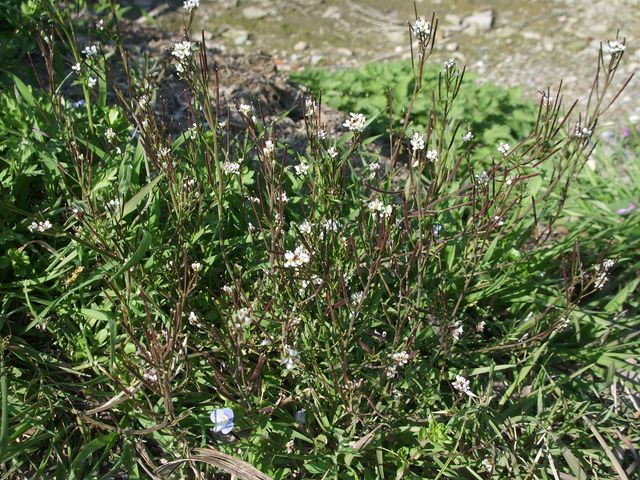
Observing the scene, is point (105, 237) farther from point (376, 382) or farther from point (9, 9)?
point (9, 9)

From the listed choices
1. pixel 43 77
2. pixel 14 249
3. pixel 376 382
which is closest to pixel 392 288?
pixel 376 382

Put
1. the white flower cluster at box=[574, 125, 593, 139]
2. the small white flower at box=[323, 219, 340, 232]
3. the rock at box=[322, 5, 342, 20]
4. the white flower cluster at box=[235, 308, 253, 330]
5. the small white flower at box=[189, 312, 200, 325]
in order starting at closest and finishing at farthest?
the white flower cluster at box=[235, 308, 253, 330] < the small white flower at box=[189, 312, 200, 325] < the small white flower at box=[323, 219, 340, 232] < the white flower cluster at box=[574, 125, 593, 139] < the rock at box=[322, 5, 342, 20]

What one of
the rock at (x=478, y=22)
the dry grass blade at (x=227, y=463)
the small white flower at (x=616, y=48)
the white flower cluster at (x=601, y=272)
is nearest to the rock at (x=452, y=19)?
the rock at (x=478, y=22)

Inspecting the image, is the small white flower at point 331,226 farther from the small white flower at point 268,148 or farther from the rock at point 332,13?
the rock at point 332,13

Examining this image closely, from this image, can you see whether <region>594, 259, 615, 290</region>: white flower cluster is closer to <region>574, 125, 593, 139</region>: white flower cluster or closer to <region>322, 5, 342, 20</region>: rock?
<region>574, 125, 593, 139</region>: white flower cluster

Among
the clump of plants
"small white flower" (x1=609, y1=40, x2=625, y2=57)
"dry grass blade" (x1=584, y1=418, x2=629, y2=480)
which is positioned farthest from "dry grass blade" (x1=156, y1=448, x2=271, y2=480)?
"small white flower" (x1=609, y1=40, x2=625, y2=57)

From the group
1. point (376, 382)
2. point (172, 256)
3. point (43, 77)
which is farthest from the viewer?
point (43, 77)

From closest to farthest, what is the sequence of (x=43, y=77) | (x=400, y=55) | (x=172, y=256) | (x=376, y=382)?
(x=376, y=382) < (x=172, y=256) < (x=43, y=77) < (x=400, y=55)
